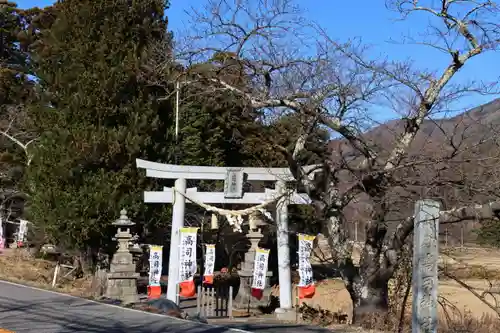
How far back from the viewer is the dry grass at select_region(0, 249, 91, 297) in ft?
60.8

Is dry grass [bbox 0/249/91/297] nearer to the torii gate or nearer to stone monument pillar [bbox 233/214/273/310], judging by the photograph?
the torii gate

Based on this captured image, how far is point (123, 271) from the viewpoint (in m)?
17.7

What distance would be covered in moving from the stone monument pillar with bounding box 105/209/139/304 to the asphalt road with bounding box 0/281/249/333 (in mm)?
5178

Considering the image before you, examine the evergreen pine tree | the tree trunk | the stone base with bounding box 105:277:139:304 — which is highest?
the evergreen pine tree

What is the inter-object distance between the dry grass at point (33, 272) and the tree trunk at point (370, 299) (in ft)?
30.5

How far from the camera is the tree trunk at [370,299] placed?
36.0ft

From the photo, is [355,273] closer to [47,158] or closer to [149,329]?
[149,329]

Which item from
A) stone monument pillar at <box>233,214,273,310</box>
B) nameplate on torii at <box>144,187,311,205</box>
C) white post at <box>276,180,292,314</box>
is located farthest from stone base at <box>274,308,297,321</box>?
stone monument pillar at <box>233,214,273,310</box>

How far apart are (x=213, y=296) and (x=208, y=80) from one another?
7443 millimetres

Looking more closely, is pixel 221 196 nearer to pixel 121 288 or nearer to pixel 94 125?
pixel 121 288

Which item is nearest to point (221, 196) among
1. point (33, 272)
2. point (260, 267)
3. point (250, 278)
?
point (260, 267)

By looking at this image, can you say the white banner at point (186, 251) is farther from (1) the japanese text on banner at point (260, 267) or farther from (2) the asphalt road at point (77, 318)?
(2) the asphalt road at point (77, 318)

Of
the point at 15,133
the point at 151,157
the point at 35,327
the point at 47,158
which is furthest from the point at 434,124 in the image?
the point at 15,133

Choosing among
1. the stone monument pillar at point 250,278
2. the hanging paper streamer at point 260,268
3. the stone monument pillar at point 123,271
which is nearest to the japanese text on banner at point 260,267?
the hanging paper streamer at point 260,268
